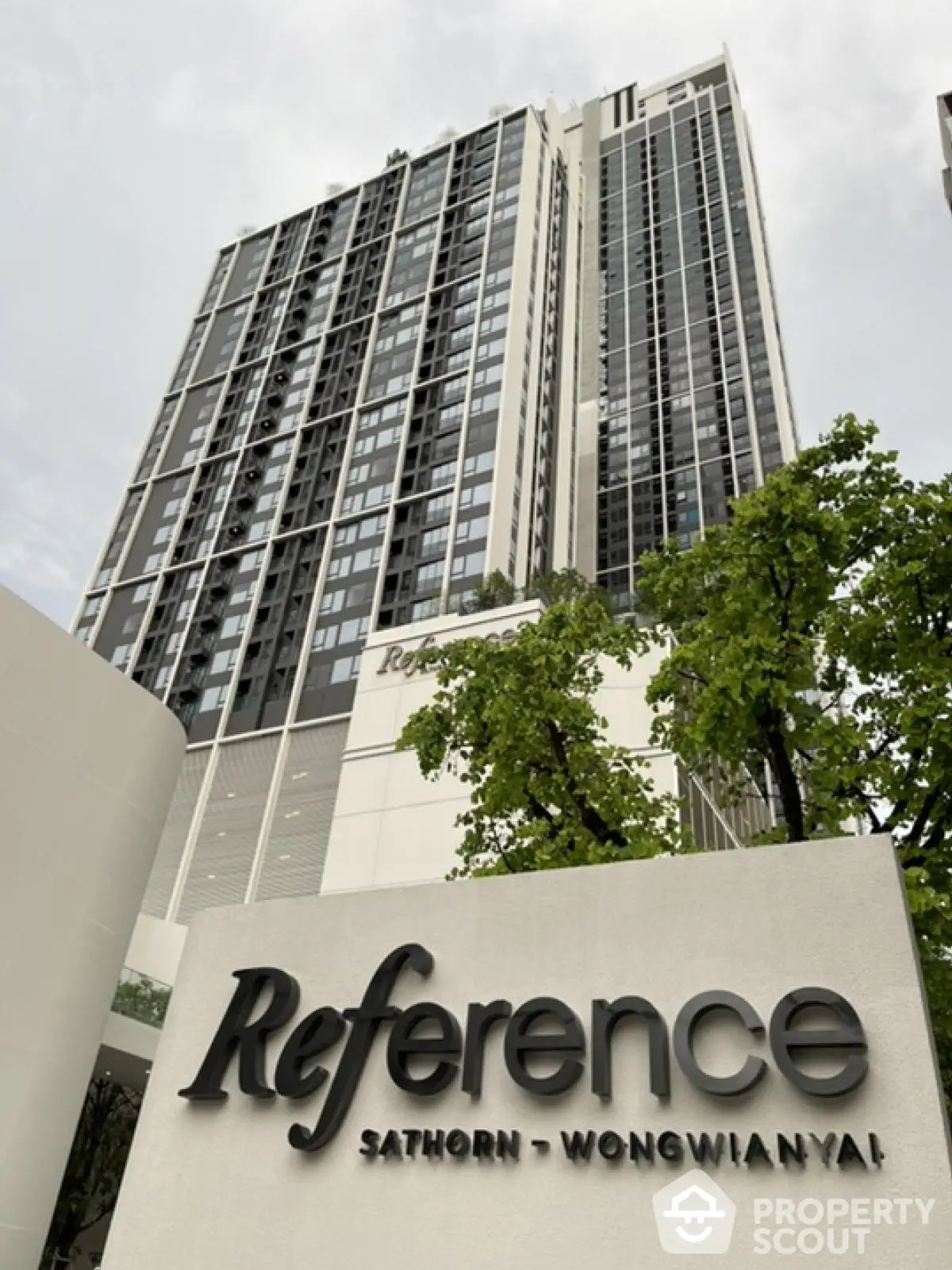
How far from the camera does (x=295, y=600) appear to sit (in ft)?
184

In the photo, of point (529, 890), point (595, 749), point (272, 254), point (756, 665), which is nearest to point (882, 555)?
point (756, 665)

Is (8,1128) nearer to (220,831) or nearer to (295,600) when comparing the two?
(220,831)

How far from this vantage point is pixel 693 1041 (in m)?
5.87

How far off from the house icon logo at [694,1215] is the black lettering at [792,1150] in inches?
15.3

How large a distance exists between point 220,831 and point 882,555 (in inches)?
1572

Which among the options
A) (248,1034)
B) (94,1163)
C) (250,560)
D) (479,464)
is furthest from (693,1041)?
(250,560)

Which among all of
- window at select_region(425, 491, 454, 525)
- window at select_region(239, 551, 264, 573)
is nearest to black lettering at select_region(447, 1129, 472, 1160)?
window at select_region(425, 491, 454, 525)

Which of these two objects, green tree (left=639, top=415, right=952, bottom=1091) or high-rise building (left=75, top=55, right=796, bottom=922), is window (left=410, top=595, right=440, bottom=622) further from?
green tree (left=639, top=415, right=952, bottom=1091)

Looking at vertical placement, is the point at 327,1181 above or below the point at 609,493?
below

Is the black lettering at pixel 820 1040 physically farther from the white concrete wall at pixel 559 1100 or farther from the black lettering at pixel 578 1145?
the black lettering at pixel 578 1145

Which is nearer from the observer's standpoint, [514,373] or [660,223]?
[514,373]

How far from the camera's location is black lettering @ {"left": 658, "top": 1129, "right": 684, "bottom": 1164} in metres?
5.54

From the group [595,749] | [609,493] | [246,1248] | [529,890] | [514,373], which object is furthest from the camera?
[609,493]

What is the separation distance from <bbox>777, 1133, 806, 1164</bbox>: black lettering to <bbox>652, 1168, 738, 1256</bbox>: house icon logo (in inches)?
15.3
